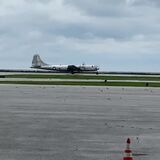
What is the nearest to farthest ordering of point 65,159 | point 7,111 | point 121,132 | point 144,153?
1. point 65,159
2. point 144,153
3. point 121,132
4. point 7,111

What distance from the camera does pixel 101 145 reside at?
18812 millimetres

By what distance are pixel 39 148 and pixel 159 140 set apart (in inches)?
186

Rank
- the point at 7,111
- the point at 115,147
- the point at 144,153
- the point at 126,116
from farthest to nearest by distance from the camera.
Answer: the point at 7,111, the point at 126,116, the point at 115,147, the point at 144,153

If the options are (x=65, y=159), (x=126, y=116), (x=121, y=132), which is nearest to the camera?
(x=65, y=159)

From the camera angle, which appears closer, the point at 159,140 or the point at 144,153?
the point at 144,153

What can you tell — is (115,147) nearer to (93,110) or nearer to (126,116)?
(126,116)

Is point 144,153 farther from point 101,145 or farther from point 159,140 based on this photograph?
point 159,140

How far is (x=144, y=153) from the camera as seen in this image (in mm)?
17219

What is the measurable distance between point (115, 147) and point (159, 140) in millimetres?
2586

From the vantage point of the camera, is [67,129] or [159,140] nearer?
[159,140]

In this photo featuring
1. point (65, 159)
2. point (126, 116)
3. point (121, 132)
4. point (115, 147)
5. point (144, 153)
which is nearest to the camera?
point (65, 159)

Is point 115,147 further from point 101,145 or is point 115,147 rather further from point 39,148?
point 39,148

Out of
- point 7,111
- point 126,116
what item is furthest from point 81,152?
point 7,111

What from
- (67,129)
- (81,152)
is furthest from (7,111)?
(81,152)
